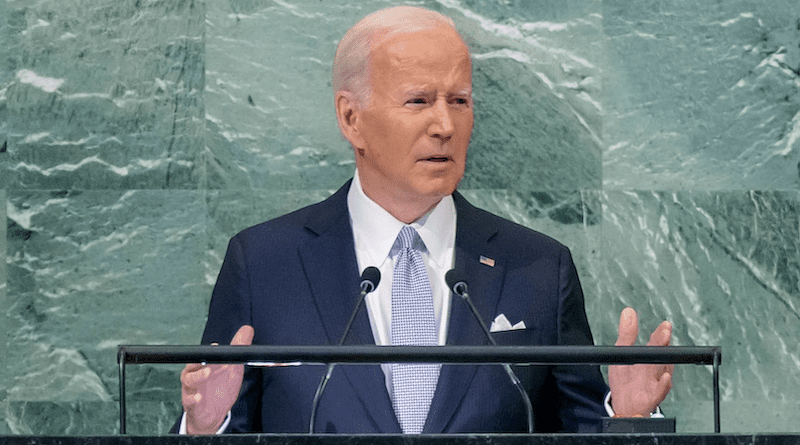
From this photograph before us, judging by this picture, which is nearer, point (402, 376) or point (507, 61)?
point (402, 376)

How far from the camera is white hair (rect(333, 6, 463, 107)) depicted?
9.90 feet

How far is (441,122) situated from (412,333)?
0.52m

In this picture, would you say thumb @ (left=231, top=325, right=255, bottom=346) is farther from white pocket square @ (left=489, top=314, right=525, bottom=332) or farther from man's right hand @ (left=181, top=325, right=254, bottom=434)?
white pocket square @ (left=489, top=314, right=525, bottom=332)

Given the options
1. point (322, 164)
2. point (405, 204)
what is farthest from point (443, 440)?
point (322, 164)

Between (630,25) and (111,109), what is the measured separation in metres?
1.89

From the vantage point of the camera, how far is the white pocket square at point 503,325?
292cm

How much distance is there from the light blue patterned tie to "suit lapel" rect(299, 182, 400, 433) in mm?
49

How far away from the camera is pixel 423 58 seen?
2.95 meters

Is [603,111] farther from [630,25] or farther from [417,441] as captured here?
[417,441]

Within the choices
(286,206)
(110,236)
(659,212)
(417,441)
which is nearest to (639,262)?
(659,212)

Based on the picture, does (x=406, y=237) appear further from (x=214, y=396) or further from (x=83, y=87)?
(x=83, y=87)

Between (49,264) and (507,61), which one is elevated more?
(507,61)

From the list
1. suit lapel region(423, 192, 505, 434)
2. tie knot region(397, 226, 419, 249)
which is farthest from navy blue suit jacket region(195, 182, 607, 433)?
tie knot region(397, 226, 419, 249)

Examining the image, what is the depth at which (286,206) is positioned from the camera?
167 inches
